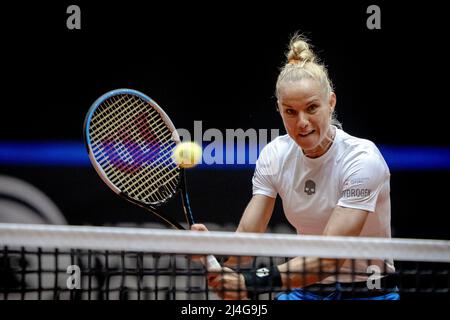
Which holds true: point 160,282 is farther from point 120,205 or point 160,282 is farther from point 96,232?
point 96,232

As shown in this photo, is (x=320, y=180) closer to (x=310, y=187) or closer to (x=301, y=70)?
(x=310, y=187)

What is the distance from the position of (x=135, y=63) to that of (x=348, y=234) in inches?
82.7

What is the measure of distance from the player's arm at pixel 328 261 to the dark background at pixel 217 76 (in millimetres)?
1697

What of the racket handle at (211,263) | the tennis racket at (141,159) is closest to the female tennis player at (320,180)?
the racket handle at (211,263)

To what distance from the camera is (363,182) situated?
2795mm

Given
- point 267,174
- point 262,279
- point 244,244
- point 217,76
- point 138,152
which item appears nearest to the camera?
point 244,244

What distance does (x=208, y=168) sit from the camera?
447 centimetres

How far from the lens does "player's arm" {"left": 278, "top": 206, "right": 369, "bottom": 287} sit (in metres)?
2.57

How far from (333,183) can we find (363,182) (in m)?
0.15

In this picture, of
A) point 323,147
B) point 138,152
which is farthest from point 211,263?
point 138,152

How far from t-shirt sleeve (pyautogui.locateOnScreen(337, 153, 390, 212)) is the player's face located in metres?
0.15

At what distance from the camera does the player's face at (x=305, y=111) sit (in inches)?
112

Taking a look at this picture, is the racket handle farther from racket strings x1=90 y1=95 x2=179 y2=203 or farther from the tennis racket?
racket strings x1=90 y1=95 x2=179 y2=203

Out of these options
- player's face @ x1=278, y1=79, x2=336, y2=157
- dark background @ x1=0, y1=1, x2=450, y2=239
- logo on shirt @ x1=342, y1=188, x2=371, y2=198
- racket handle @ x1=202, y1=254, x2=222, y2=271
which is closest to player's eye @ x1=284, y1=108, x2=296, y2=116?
player's face @ x1=278, y1=79, x2=336, y2=157
